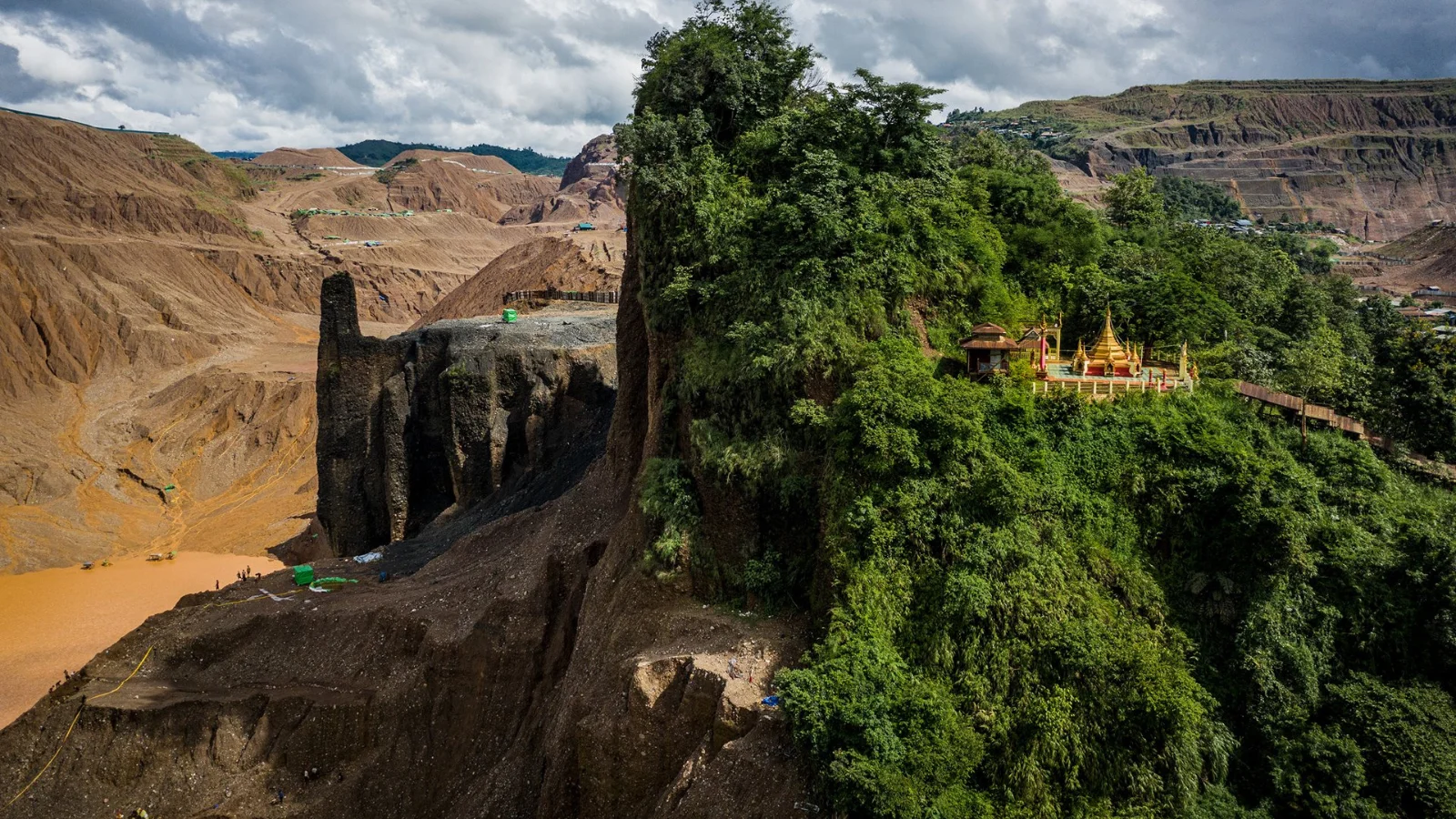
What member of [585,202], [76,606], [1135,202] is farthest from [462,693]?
[585,202]

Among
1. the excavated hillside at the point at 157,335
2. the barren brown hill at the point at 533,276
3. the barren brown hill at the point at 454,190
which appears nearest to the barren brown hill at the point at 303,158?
the barren brown hill at the point at 454,190

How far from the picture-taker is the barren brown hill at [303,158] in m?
179

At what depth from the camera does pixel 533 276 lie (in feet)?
229

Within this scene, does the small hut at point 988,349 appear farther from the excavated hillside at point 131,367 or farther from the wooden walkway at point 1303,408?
the excavated hillside at point 131,367

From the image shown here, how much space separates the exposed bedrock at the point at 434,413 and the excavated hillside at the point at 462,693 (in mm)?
5231

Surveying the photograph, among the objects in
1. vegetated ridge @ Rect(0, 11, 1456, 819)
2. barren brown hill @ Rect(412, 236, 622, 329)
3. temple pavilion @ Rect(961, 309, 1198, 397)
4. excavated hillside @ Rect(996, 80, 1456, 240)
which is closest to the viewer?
vegetated ridge @ Rect(0, 11, 1456, 819)

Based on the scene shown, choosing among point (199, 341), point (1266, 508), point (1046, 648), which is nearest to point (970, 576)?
point (1046, 648)

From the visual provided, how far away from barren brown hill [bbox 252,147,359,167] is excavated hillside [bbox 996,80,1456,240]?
136 meters

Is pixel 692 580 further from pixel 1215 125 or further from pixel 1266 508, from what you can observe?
pixel 1215 125

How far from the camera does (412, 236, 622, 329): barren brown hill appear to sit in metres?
65.9

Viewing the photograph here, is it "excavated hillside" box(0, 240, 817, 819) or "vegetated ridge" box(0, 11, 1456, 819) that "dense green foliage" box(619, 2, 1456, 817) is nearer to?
"vegetated ridge" box(0, 11, 1456, 819)

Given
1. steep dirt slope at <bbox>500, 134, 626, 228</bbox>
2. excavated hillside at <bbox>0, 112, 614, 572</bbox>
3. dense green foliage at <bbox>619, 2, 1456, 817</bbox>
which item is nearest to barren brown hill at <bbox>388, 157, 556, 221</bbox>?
steep dirt slope at <bbox>500, 134, 626, 228</bbox>

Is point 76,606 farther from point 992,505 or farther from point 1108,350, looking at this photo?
point 1108,350

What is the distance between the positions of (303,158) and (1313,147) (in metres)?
171
